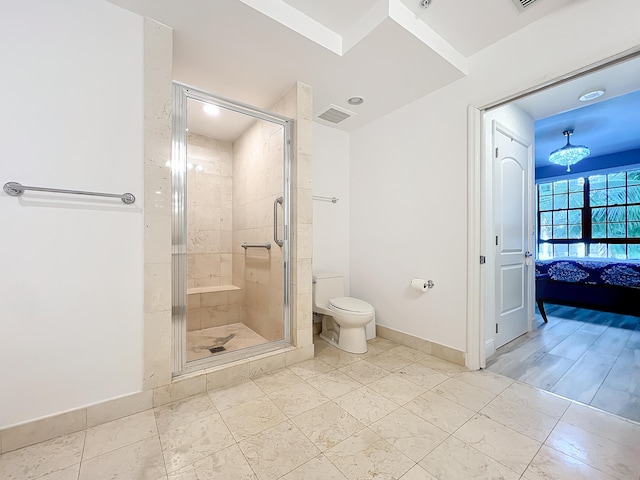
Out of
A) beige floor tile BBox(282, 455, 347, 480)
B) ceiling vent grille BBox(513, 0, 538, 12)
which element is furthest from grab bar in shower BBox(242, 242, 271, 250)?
ceiling vent grille BBox(513, 0, 538, 12)

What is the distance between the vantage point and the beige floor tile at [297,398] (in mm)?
1562

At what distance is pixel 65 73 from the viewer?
1.38 meters

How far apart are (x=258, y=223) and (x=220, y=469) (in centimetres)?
197

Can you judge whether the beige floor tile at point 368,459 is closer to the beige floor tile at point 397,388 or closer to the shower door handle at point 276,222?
the beige floor tile at point 397,388

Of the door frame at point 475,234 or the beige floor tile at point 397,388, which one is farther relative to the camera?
the door frame at point 475,234

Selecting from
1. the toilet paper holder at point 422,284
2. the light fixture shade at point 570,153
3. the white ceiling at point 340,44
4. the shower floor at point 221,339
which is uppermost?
the white ceiling at point 340,44

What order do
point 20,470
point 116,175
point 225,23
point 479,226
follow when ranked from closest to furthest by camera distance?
point 20,470, point 116,175, point 225,23, point 479,226

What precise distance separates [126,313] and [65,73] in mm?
1309

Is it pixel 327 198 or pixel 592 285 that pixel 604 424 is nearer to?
pixel 327 198

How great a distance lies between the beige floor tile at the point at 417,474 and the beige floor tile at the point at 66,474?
4.47ft

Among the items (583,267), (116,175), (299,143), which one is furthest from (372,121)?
(583,267)

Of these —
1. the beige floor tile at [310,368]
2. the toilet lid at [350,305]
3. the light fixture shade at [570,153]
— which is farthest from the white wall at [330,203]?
the light fixture shade at [570,153]

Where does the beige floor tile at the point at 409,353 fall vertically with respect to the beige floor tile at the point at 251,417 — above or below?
below

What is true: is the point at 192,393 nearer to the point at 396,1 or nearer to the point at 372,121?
the point at 396,1
